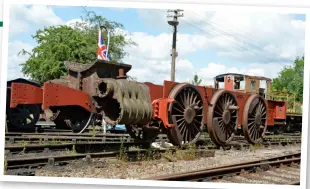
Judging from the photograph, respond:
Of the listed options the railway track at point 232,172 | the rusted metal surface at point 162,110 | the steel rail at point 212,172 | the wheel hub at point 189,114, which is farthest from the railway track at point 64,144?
the steel rail at point 212,172

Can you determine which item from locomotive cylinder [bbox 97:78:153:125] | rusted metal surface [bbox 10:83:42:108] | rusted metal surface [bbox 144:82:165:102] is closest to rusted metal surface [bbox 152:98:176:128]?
rusted metal surface [bbox 144:82:165:102]

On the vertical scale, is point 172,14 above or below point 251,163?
above

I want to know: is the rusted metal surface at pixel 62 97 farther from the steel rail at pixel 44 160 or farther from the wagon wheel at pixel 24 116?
the wagon wheel at pixel 24 116

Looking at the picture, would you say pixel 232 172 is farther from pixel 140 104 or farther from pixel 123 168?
pixel 140 104

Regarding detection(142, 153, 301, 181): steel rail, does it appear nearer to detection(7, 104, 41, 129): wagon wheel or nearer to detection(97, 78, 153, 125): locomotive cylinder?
detection(97, 78, 153, 125): locomotive cylinder

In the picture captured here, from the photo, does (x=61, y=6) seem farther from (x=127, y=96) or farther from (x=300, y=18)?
(x=300, y=18)

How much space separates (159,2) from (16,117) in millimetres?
7860

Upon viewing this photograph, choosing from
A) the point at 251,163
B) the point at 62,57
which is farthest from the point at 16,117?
the point at 251,163

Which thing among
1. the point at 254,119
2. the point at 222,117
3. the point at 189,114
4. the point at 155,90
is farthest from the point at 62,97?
the point at 254,119

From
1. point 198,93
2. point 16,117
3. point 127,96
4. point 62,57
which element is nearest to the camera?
point 127,96

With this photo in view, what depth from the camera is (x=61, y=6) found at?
7.27 meters

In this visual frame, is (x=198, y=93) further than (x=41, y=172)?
Yes

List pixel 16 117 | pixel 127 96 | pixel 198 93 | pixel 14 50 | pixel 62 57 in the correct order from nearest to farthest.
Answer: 1. pixel 14 50
2. pixel 127 96
3. pixel 198 93
4. pixel 16 117
5. pixel 62 57

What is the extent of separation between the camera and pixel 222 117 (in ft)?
35.7
